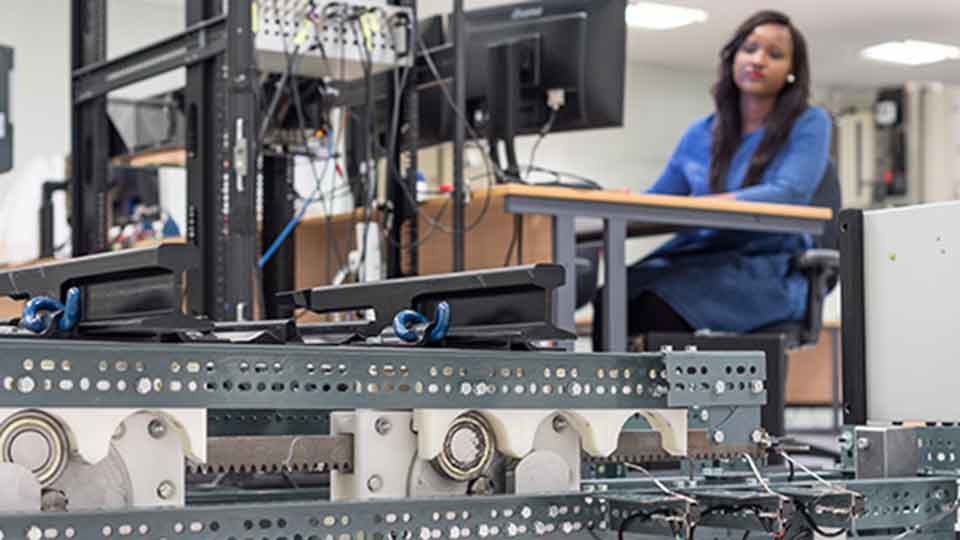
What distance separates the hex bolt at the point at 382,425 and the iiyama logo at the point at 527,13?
2.19 metres

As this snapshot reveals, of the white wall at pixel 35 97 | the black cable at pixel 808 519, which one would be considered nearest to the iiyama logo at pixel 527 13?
the black cable at pixel 808 519

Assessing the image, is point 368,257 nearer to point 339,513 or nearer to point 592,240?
point 592,240

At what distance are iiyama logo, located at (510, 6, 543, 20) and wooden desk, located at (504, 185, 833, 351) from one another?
0.52 metres

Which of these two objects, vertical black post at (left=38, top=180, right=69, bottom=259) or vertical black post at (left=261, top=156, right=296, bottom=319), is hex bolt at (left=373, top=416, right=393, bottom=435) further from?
vertical black post at (left=38, top=180, right=69, bottom=259)

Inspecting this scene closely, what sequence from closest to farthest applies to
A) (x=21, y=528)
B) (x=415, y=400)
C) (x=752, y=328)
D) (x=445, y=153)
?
(x=21, y=528)
(x=415, y=400)
(x=752, y=328)
(x=445, y=153)

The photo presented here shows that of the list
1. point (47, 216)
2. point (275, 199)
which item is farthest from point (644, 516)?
point (47, 216)

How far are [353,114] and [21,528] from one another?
254cm

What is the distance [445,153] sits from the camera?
7297 mm

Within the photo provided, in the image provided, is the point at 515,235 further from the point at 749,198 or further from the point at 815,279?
the point at 815,279

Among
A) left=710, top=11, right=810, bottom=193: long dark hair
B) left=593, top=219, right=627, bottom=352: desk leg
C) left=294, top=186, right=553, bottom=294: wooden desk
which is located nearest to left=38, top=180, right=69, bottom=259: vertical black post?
left=294, top=186, right=553, bottom=294: wooden desk

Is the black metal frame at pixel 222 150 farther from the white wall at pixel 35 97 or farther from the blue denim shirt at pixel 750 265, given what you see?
the white wall at pixel 35 97

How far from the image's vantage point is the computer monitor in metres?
3.41

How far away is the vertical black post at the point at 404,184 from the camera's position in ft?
10.9

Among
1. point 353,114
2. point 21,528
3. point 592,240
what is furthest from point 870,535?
point 592,240
